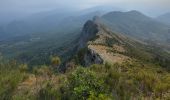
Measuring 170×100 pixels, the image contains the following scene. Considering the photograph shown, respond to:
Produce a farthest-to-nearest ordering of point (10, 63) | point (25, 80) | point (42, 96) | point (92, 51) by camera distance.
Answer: point (92, 51) < point (25, 80) < point (10, 63) < point (42, 96)

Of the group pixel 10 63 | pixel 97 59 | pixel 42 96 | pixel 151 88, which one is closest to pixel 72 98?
pixel 42 96

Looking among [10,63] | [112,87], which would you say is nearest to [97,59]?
[10,63]

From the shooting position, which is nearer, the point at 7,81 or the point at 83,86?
→ the point at 83,86

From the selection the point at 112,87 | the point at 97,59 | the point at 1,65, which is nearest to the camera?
the point at 112,87

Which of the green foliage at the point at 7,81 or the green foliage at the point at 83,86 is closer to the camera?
the green foliage at the point at 83,86

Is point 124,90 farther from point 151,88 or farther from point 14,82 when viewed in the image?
point 14,82

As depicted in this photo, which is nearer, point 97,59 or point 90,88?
point 90,88

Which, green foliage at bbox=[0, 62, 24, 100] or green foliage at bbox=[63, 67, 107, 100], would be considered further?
green foliage at bbox=[0, 62, 24, 100]

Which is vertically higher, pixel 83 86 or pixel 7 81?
pixel 83 86

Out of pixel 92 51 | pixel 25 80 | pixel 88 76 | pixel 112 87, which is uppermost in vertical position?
pixel 88 76

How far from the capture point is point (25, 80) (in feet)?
114

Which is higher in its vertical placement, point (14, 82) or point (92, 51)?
point (14, 82)

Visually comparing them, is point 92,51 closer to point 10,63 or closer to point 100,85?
point 10,63

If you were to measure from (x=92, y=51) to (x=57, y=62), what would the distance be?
1897 inches
